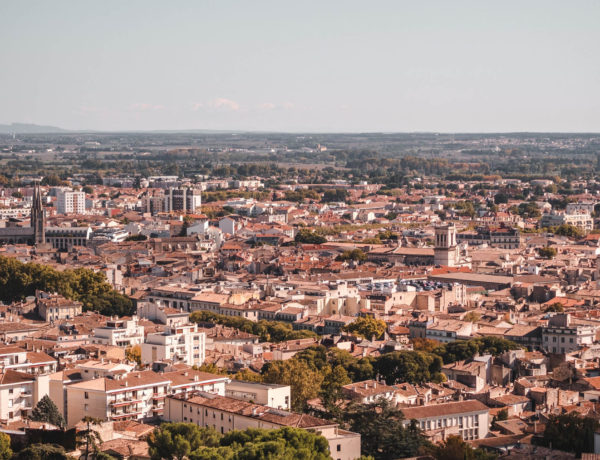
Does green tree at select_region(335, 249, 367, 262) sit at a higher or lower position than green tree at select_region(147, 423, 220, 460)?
lower

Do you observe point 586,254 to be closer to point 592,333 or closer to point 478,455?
point 592,333

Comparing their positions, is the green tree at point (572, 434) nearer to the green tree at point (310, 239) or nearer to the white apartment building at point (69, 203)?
the green tree at point (310, 239)

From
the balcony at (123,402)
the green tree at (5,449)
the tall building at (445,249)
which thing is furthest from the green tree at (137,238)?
the green tree at (5,449)

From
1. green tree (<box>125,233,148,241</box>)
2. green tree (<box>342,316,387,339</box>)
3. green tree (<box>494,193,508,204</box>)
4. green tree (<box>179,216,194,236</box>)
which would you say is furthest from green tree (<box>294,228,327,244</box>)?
green tree (<box>494,193,508,204</box>)

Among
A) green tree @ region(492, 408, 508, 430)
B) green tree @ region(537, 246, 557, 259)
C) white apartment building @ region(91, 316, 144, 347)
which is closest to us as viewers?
green tree @ region(492, 408, 508, 430)

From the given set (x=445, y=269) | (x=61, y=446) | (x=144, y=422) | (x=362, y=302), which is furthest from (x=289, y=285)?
(x=61, y=446)

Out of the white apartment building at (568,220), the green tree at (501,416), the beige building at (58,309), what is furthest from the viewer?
the white apartment building at (568,220)

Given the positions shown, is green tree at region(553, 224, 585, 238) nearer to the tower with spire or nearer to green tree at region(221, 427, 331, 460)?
the tower with spire
